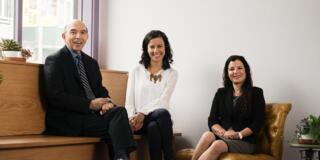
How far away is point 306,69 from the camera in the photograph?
3900 millimetres

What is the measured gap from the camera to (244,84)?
3895mm

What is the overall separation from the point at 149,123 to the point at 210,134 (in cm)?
45

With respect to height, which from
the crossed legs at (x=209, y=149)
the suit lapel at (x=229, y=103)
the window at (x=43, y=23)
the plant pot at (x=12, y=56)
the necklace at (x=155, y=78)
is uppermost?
the window at (x=43, y=23)

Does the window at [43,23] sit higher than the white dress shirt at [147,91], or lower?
higher

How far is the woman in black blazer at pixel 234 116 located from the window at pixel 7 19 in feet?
6.10

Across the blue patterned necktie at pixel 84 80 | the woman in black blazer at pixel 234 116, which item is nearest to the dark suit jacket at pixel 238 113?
the woman in black blazer at pixel 234 116

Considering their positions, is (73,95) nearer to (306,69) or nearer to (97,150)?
(97,150)

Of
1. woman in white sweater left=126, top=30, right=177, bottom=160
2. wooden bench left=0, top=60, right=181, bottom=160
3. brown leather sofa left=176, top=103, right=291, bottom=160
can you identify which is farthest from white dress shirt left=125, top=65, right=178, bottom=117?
brown leather sofa left=176, top=103, right=291, bottom=160

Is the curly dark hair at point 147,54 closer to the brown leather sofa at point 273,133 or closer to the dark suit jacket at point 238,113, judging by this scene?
the dark suit jacket at point 238,113

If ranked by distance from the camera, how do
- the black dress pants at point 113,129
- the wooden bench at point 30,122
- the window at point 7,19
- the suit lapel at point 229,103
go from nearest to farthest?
1. the wooden bench at point 30,122
2. the black dress pants at point 113,129
3. the suit lapel at point 229,103
4. the window at point 7,19

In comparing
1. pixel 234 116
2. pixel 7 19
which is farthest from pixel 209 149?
pixel 7 19

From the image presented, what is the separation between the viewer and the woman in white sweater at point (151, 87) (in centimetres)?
385

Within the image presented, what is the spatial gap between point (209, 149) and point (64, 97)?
1029 millimetres

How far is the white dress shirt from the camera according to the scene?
402 centimetres
